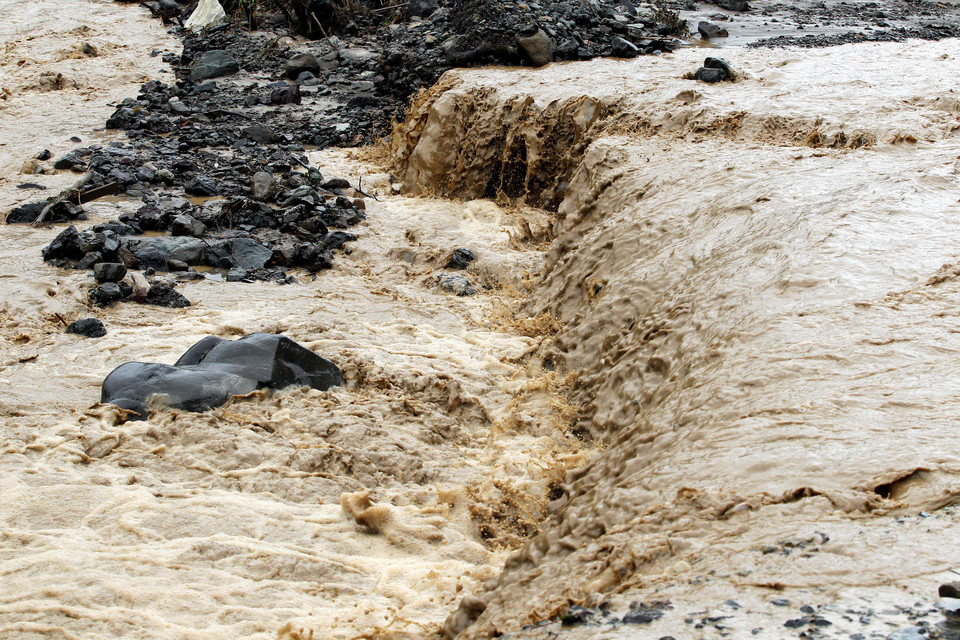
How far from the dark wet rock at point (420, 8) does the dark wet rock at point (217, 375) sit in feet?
33.6

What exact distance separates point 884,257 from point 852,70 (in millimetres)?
5044

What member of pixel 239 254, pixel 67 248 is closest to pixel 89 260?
pixel 67 248

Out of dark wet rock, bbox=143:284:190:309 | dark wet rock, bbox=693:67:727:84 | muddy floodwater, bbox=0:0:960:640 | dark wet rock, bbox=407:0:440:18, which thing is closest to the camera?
muddy floodwater, bbox=0:0:960:640

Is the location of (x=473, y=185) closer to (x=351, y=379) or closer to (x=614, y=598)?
(x=351, y=379)

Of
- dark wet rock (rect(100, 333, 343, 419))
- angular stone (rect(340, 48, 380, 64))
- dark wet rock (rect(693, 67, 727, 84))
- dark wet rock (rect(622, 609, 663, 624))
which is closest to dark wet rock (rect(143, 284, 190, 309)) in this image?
dark wet rock (rect(100, 333, 343, 419))

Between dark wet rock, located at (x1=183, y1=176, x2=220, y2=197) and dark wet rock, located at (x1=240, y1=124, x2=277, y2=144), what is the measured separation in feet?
6.13

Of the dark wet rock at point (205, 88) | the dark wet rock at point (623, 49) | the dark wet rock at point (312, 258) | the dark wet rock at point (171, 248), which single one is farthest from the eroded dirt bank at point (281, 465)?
the dark wet rock at point (205, 88)

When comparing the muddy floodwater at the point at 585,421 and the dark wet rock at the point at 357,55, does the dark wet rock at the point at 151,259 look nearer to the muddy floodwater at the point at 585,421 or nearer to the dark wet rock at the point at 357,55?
the muddy floodwater at the point at 585,421

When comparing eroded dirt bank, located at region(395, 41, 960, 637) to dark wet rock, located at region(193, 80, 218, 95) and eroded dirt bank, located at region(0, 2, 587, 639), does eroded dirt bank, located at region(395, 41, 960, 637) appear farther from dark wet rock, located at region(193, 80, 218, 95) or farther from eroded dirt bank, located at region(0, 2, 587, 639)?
dark wet rock, located at region(193, 80, 218, 95)

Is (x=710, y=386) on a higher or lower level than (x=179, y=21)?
lower

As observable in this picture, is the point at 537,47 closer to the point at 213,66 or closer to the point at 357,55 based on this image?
the point at 357,55

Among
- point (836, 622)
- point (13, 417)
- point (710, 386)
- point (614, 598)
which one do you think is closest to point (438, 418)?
point (710, 386)

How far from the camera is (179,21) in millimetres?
14820

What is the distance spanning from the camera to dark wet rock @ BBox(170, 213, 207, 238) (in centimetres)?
700
